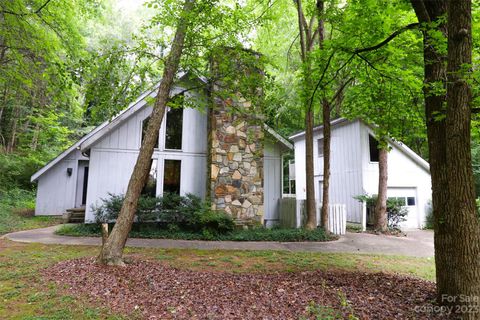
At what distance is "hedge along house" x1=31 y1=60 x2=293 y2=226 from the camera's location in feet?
32.1

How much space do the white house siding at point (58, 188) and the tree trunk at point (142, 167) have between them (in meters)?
10.2

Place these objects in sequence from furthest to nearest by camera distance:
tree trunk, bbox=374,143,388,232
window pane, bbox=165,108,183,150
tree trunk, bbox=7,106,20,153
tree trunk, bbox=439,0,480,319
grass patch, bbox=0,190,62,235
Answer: tree trunk, bbox=7,106,20,153, tree trunk, bbox=374,143,388,232, window pane, bbox=165,108,183,150, grass patch, bbox=0,190,62,235, tree trunk, bbox=439,0,480,319

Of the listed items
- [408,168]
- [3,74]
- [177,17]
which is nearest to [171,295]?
[177,17]

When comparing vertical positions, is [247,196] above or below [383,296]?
above

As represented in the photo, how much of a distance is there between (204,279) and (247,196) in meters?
5.57

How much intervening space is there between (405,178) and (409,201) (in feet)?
3.78

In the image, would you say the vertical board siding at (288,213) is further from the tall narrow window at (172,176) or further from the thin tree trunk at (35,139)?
the thin tree trunk at (35,139)

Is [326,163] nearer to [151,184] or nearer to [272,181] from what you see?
[272,181]

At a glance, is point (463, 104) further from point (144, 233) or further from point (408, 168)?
point (408, 168)

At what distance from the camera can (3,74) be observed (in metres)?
7.77

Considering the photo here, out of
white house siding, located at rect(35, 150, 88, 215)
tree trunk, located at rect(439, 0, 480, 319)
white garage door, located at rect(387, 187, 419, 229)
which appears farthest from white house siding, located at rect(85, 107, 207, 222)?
white garage door, located at rect(387, 187, 419, 229)

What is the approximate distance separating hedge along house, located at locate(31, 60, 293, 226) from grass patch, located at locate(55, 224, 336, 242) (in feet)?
2.22

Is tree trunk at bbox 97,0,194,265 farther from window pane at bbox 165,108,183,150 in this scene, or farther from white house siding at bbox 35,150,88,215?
white house siding at bbox 35,150,88,215

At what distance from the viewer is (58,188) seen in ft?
44.8
